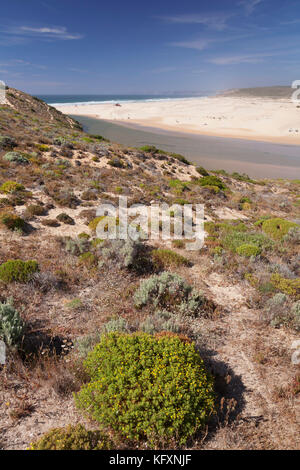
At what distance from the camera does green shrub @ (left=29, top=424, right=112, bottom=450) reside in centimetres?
284

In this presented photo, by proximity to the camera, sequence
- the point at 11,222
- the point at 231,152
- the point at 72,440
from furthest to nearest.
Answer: the point at 231,152 → the point at 11,222 → the point at 72,440

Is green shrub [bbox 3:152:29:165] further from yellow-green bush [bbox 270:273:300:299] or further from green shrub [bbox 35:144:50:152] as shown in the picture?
yellow-green bush [bbox 270:273:300:299]

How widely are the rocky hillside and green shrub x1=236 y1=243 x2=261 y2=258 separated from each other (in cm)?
4

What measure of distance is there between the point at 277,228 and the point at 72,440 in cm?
1286

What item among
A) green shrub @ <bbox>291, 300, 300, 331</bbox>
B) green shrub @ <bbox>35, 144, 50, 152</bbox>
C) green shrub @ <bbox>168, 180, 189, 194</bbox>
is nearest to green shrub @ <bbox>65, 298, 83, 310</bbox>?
green shrub @ <bbox>291, 300, 300, 331</bbox>

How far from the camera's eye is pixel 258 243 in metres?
10.2

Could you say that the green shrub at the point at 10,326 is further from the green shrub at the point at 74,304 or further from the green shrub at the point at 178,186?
the green shrub at the point at 178,186

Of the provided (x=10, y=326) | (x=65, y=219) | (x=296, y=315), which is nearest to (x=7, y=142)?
(x=65, y=219)

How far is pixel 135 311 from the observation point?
6.00 m

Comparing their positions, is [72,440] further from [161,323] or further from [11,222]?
[11,222]

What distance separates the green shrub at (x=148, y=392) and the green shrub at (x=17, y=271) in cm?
348

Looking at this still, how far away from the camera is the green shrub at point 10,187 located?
40.2 ft

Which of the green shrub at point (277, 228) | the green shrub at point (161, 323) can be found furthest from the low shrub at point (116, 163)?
the green shrub at point (161, 323)

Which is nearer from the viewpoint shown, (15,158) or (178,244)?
(178,244)
